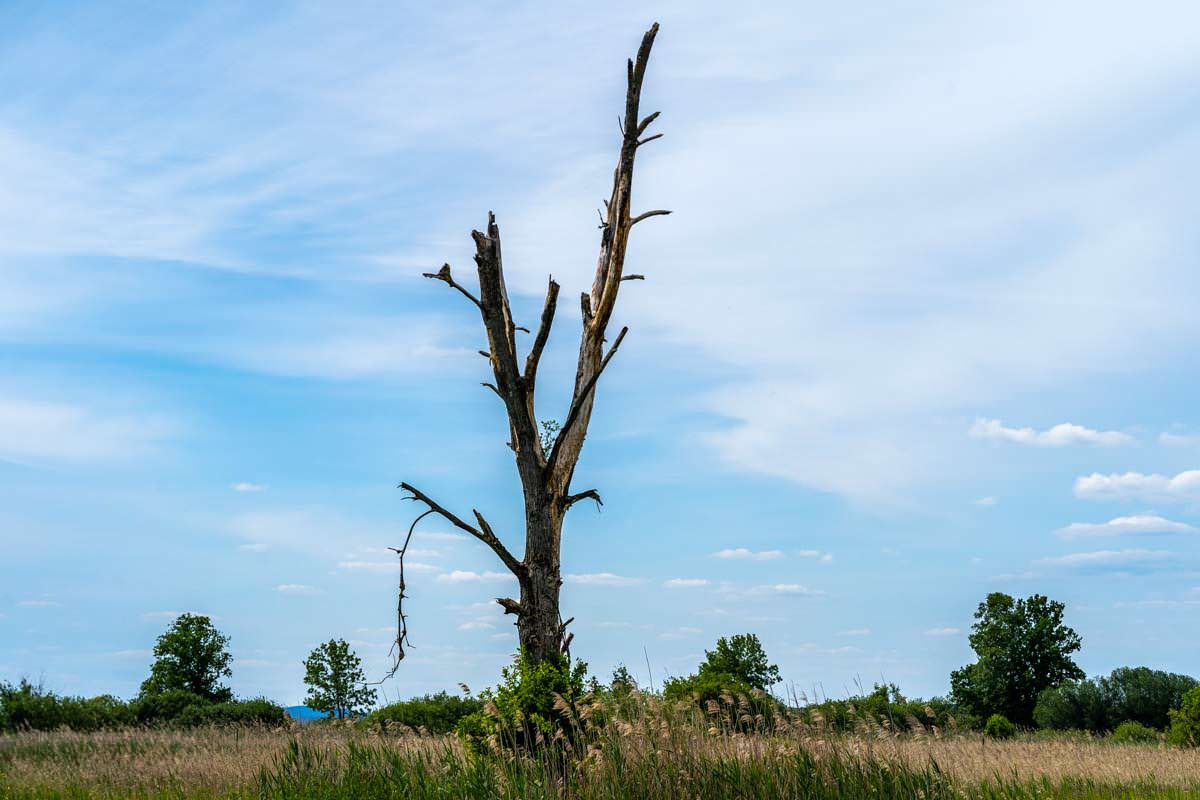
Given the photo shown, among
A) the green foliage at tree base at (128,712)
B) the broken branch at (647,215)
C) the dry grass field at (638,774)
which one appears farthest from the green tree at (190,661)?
the broken branch at (647,215)

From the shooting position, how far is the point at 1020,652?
24.2 metres

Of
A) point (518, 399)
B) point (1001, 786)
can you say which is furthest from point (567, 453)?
point (1001, 786)

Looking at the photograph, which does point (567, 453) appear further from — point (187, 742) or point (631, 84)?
point (187, 742)

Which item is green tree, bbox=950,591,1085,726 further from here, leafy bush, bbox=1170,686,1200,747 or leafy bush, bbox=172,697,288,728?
leafy bush, bbox=172,697,288,728

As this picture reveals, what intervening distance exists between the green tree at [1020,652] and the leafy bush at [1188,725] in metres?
5.82

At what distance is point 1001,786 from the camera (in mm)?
8656

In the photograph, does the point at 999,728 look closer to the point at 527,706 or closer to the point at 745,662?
the point at 745,662

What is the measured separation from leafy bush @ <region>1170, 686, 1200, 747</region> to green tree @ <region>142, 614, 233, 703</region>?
20273mm

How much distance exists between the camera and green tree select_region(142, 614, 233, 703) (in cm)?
2303

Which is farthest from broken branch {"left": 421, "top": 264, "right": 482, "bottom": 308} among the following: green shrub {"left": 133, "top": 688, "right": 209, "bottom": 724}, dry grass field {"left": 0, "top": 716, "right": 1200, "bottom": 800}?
green shrub {"left": 133, "top": 688, "right": 209, "bottom": 724}

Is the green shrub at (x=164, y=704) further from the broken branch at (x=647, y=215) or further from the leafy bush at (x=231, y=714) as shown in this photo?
the broken branch at (x=647, y=215)

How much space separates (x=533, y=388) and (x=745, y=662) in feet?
28.2

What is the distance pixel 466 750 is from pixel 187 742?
24.6 feet

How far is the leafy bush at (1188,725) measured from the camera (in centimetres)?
1762
